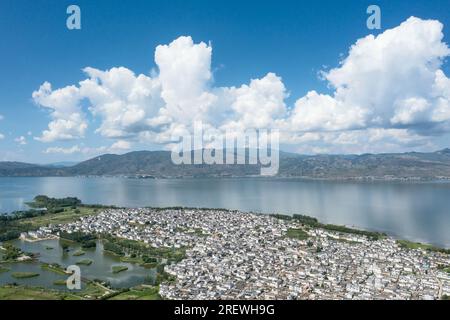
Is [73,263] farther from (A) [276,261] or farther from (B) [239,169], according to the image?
(B) [239,169]

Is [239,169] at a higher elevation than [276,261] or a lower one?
higher

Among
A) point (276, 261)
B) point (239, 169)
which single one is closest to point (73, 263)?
point (276, 261)

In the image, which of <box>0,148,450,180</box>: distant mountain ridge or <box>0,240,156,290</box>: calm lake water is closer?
<box>0,240,156,290</box>: calm lake water

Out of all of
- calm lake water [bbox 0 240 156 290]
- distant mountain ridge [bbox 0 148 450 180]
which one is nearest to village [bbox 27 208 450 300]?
calm lake water [bbox 0 240 156 290]

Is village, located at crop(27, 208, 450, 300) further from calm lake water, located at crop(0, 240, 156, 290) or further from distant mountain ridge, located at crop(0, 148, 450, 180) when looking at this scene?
distant mountain ridge, located at crop(0, 148, 450, 180)
